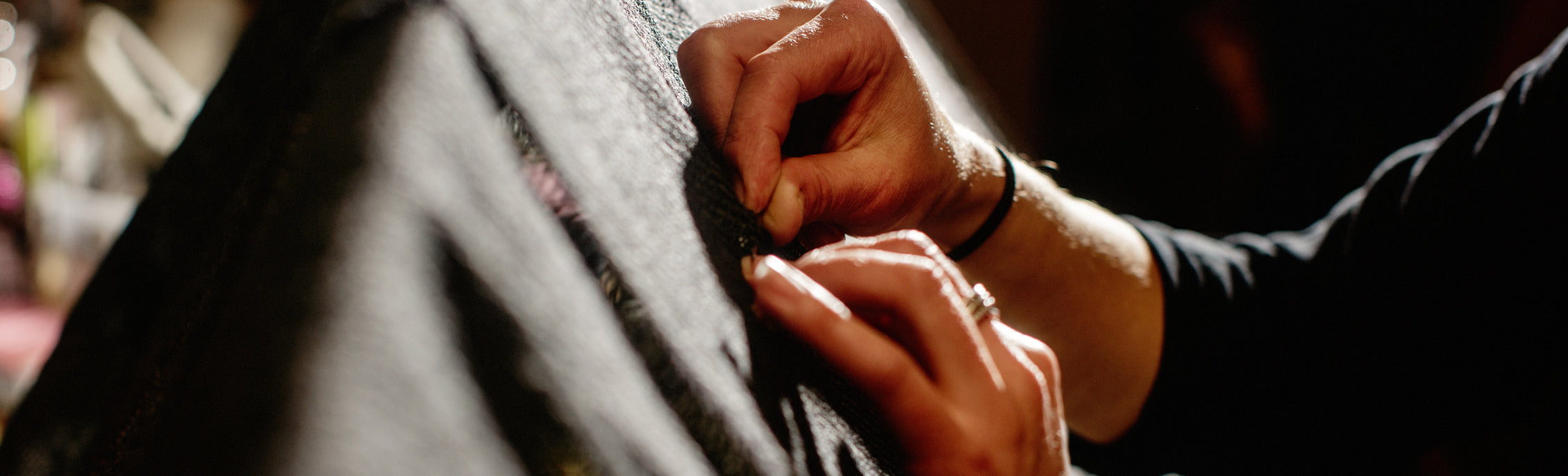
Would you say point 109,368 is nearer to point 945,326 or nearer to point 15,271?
point 945,326

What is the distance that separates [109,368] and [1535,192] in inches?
35.6

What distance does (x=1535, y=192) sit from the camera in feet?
1.76

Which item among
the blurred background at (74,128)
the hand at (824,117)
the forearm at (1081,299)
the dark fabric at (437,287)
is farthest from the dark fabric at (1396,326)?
the blurred background at (74,128)

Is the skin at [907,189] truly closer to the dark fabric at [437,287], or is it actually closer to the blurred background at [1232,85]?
the dark fabric at [437,287]

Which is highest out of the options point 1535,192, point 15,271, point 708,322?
point 708,322

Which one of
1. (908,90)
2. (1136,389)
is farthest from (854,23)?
(1136,389)

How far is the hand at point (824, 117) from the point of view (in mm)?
303

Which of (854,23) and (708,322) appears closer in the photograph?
(708,322)

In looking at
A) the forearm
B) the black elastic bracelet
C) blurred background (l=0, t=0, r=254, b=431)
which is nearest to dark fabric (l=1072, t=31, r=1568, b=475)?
the forearm

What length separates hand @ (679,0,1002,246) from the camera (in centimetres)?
30

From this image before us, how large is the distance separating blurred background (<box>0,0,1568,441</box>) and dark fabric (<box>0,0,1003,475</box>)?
72cm

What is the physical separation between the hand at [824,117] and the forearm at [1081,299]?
0.16 metres

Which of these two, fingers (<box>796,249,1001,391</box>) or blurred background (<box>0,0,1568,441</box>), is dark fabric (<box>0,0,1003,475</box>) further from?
blurred background (<box>0,0,1568,441</box>)

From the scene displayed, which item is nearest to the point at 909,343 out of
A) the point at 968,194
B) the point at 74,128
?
the point at 968,194
